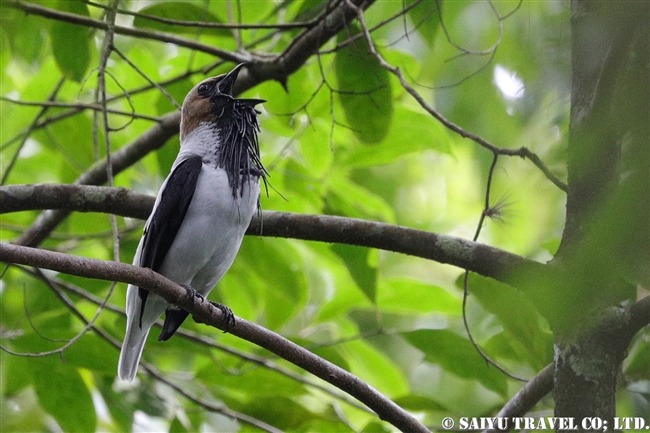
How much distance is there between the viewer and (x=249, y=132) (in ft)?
11.9

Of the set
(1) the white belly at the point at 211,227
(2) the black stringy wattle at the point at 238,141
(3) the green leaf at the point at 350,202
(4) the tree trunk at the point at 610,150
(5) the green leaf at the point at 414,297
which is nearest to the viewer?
(4) the tree trunk at the point at 610,150

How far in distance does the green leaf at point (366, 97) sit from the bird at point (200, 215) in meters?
0.56

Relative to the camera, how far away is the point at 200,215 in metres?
3.24

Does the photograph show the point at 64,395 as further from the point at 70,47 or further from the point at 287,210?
the point at 70,47

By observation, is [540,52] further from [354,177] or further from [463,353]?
[354,177]

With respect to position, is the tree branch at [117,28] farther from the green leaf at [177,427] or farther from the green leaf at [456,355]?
the green leaf at [177,427]

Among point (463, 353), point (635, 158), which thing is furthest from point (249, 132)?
point (635, 158)

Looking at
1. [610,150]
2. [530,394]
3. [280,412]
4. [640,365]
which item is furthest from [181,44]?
[640,365]

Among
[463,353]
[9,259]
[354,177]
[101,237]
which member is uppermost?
[354,177]

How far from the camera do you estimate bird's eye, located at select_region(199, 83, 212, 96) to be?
384 cm

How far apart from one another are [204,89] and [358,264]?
129 cm

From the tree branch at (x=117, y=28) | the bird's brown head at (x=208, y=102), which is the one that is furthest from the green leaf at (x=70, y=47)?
the bird's brown head at (x=208, y=102)

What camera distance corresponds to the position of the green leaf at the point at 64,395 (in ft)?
12.4

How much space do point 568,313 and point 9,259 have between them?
1.65 meters
